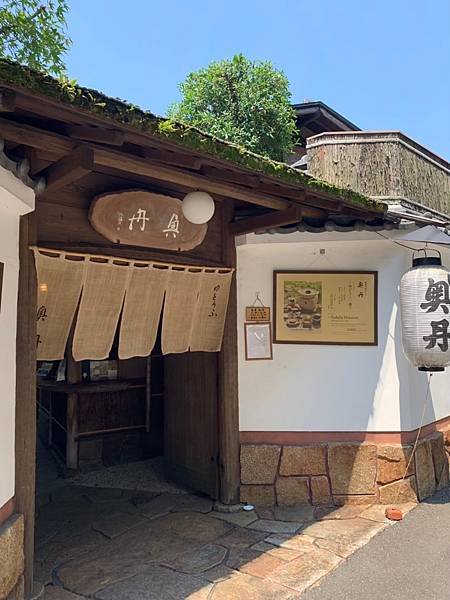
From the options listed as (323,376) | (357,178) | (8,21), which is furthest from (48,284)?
(8,21)

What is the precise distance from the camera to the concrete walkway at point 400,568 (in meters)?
4.13

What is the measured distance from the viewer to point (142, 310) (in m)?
5.17

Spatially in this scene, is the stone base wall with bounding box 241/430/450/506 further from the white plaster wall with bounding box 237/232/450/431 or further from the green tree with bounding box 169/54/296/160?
the green tree with bounding box 169/54/296/160

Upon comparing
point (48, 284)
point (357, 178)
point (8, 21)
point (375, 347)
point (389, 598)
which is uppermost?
point (8, 21)

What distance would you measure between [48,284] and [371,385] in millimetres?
4076

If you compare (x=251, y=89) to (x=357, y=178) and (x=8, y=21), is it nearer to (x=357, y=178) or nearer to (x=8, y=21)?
(x=8, y=21)

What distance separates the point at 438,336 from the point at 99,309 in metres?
3.70

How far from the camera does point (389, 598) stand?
159 inches

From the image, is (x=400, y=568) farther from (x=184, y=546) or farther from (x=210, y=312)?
(x=210, y=312)

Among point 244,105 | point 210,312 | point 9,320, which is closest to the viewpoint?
point 9,320

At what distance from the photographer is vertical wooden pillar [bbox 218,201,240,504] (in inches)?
236

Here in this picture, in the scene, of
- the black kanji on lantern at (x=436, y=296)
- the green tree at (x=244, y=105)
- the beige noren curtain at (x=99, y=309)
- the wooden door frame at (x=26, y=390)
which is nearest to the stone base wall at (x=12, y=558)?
the wooden door frame at (x=26, y=390)

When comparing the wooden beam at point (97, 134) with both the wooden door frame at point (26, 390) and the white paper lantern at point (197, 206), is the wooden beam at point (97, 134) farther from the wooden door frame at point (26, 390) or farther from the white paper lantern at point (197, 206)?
the white paper lantern at point (197, 206)

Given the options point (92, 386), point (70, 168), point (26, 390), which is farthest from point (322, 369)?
point (70, 168)
